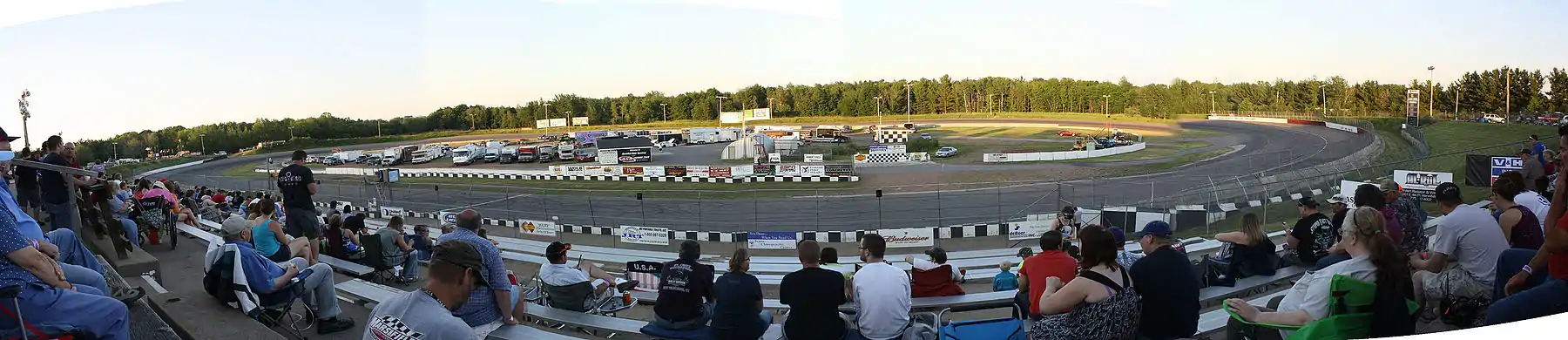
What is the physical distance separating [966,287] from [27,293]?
8.33m

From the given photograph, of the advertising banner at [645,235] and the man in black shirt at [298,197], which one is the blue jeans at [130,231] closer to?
the man in black shirt at [298,197]

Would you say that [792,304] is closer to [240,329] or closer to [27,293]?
[240,329]

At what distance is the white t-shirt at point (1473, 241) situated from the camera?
5254 mm

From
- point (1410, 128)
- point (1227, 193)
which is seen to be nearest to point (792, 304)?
point (1227, 193)

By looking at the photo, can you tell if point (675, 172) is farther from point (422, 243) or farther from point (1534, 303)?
point (1534, 303)

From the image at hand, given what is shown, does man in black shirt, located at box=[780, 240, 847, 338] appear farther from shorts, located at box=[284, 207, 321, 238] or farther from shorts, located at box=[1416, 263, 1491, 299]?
shorts, located at box=[284, 207, 321, 238]

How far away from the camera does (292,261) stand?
18.0ft

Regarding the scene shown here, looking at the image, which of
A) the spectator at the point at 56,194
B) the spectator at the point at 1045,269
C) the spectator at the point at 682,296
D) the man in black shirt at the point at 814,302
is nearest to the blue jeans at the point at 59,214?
the spectator at the point at 56,194

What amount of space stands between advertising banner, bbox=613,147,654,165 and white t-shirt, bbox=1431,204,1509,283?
4293cm

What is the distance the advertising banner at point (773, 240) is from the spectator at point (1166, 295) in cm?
1005

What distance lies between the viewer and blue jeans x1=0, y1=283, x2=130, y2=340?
11.3ft

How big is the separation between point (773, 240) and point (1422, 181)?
12016 millimetres

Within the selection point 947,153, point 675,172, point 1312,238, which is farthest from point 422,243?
point 947,153

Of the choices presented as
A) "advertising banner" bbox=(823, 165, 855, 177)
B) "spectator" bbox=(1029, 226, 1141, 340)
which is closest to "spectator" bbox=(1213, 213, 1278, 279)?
"spectator" bbox=(1029, 226, 1141, 340)
